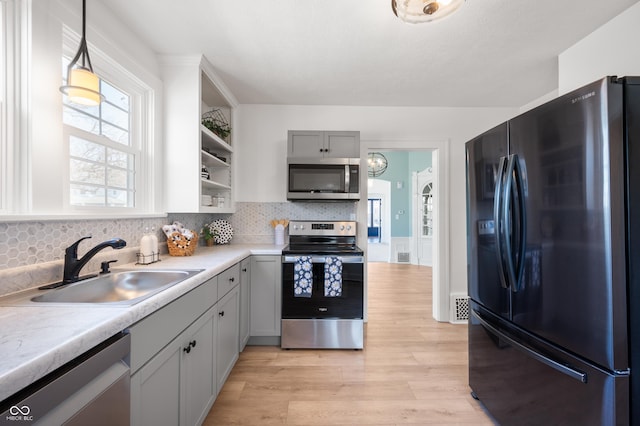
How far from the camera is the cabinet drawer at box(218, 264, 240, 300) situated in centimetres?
176

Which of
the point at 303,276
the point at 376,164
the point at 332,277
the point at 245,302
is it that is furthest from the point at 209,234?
the point at 376,164

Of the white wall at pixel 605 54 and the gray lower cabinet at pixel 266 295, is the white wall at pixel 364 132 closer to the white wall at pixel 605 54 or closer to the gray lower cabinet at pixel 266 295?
the gray lower cabinet at pixel 266 295

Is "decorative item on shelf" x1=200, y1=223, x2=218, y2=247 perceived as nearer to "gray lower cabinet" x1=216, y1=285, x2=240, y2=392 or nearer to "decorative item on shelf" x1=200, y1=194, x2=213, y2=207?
"decorative item on shelf" x1=200, y1=194, x2=213, y2=207

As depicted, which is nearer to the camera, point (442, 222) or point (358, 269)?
point (358, 269)

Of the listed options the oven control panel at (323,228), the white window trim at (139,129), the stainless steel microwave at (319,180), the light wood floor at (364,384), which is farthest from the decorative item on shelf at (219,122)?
the light wood floor at (364,384)

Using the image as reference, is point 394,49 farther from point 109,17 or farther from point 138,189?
point 138,189

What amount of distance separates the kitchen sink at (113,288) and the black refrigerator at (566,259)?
5.62 ft

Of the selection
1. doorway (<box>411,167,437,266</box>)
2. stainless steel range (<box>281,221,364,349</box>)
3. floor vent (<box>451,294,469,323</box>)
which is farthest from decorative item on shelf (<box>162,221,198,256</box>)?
doorway (<box>411,167,437,266</box>)

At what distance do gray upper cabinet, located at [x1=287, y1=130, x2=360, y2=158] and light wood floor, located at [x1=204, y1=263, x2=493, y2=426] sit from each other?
6.31 feet

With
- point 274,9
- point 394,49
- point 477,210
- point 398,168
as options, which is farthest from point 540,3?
point 398,168

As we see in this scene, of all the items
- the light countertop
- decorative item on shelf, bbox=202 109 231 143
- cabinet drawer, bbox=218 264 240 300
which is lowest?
cabinet drawer, bbox=218 264 240 300

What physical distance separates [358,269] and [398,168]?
5150mm

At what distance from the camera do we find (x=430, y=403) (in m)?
1.77

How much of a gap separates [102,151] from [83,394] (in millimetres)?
1522
